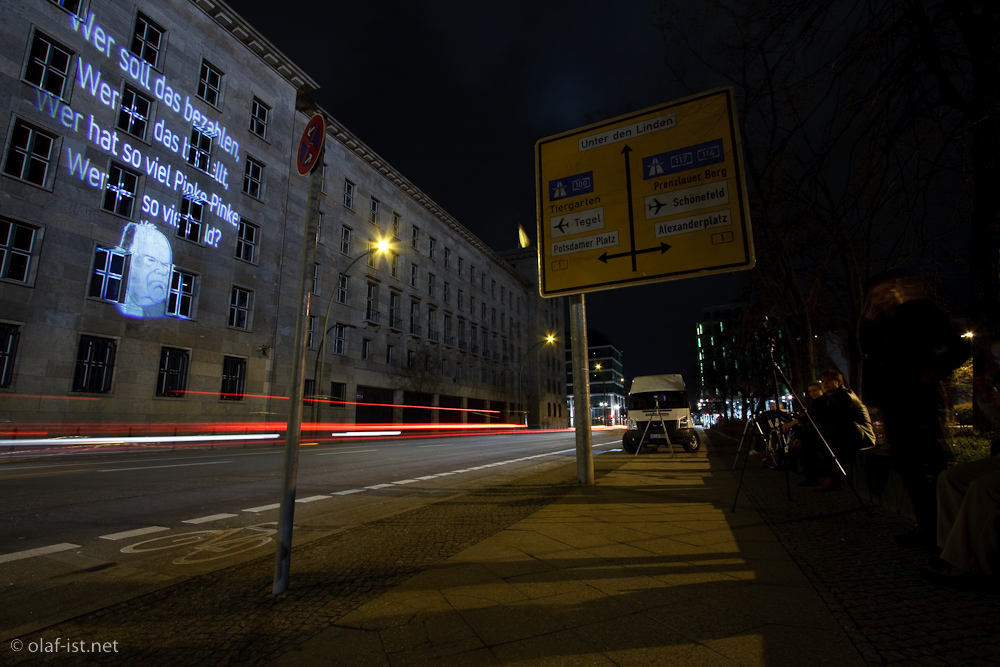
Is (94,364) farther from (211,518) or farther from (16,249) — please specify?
Answer: (211,518)

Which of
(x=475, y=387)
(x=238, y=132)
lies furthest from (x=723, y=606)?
(x=475, y=387)

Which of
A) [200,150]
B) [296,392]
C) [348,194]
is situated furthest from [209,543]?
[348,194]

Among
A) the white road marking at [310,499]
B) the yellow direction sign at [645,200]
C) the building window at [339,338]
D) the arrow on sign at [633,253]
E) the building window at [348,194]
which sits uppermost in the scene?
Answer: the building window at [348,194]

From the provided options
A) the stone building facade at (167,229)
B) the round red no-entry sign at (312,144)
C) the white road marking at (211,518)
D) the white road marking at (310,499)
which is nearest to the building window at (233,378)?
the stone building facade at (167,229)

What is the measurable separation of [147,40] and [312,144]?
28.6m

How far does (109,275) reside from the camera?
21109 mm

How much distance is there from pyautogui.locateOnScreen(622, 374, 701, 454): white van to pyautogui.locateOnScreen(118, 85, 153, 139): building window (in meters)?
25.3

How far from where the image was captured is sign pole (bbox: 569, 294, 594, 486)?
8.41 metres

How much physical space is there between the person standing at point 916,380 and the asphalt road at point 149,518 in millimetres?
5265

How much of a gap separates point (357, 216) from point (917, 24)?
123 feet

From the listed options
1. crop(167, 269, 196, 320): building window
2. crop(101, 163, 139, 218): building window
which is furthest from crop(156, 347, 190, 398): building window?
crop(101, 163, 139, 218): building window

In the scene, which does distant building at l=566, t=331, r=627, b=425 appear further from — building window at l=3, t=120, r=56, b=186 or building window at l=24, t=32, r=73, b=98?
building window at l=3, t=120, r=56, b=186

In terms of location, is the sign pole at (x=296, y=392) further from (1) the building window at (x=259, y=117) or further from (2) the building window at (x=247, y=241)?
(1) the building window at (x=259, y=117)

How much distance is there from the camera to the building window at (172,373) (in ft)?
75.1
